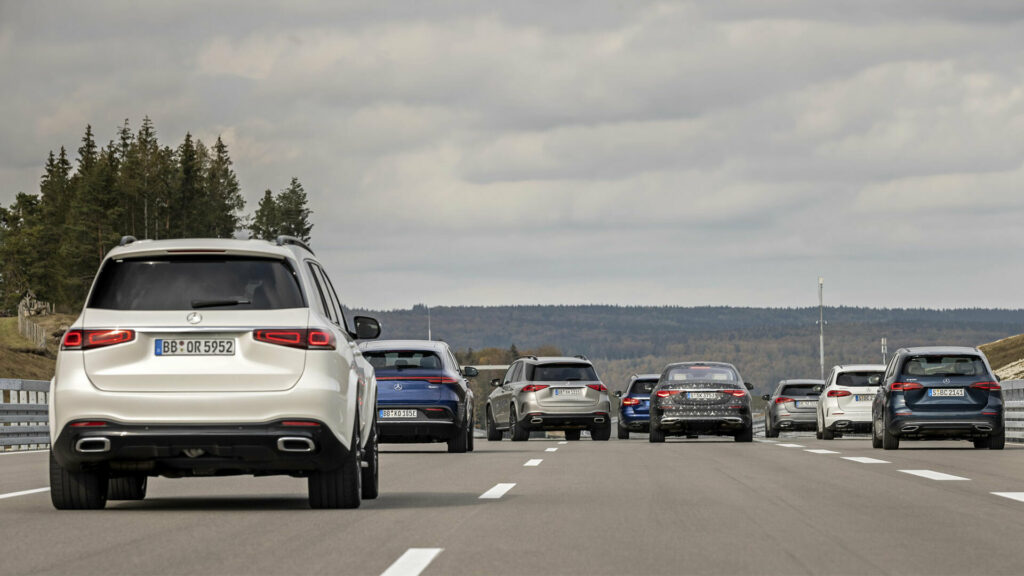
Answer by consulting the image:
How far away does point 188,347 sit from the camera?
10992 mm

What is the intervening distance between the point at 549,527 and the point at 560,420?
74.9ft

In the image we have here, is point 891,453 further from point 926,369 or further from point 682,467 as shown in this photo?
point 682,467

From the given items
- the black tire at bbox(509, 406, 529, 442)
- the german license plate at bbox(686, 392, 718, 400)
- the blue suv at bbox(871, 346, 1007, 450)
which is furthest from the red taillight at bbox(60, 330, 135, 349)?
the black tire at bbox(509, 406, 529, 442)

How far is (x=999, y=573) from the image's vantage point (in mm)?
8109

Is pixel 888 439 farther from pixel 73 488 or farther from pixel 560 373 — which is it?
pixel 73 488

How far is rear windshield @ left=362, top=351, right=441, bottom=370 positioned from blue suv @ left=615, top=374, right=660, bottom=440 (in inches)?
601

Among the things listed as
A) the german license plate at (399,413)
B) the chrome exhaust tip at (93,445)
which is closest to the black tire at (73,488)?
the chrome exhaust tip at (93,445)

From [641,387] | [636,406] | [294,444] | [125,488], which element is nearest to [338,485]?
[294,444]

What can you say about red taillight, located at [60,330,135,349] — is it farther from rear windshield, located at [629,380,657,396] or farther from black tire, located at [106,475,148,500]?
rear windshield, located at [629,380,657,396]

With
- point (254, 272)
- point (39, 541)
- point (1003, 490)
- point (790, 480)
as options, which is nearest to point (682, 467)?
point (790, 480)

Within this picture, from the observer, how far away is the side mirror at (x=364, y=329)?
42.4ft

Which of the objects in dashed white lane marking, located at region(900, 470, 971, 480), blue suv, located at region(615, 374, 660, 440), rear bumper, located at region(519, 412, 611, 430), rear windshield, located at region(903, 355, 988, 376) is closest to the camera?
dashed white lane marking, located at region(900, 470, 971, 480)

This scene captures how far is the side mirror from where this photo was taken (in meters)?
12.9

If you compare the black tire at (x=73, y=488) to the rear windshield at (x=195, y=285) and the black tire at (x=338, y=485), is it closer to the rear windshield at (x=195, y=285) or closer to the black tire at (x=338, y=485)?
the rear windshield at (x=195, y=285)
